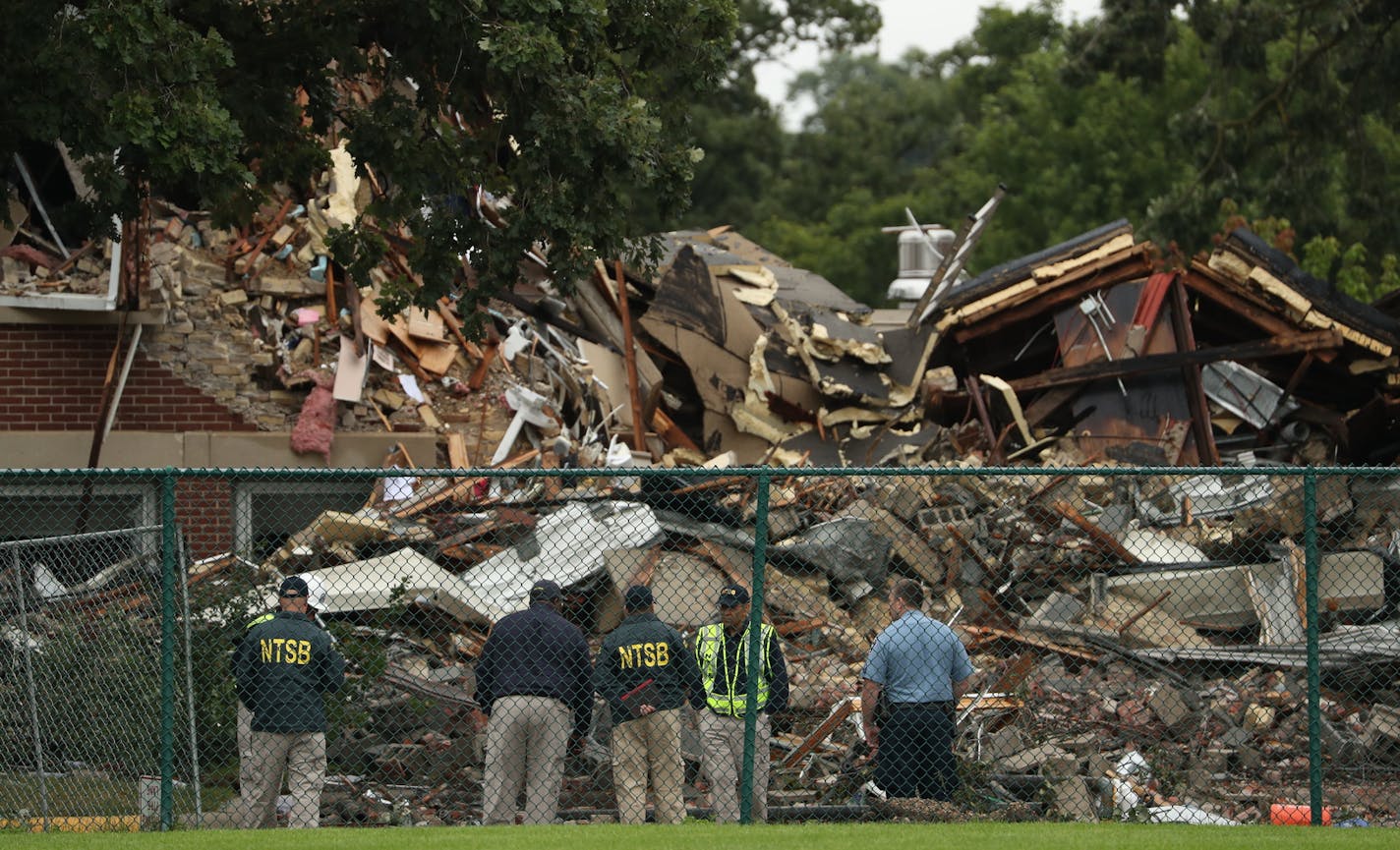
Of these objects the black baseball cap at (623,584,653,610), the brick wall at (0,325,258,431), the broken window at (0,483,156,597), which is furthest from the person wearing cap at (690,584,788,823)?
→ the brick wall at (0,325,258,431)

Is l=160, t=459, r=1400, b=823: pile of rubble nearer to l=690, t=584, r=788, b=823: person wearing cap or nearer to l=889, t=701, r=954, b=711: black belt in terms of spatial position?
l=690, t=584, r=788, b=823: person wearing cap

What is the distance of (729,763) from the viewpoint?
8.99 meters

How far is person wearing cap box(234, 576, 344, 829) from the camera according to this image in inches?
337

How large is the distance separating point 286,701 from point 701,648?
223 cm

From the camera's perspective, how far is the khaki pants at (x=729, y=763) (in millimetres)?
8766

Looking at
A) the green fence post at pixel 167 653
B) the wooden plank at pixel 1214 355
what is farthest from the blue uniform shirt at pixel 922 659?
the wooden plank at pixel 1214 355

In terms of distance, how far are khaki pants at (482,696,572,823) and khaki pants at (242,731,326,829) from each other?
2.93 ft

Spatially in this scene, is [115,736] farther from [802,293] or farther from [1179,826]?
[802,293]

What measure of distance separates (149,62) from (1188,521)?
8669mm

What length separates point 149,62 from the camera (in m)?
10.2

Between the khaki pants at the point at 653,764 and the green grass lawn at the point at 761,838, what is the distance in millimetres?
802

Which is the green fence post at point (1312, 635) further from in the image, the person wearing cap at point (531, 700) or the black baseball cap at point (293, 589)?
the black baseball cap at point (293, 589)

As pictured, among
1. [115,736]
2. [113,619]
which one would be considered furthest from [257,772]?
[113,619]

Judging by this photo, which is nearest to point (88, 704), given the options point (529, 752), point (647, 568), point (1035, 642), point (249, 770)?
point (249, 770)
